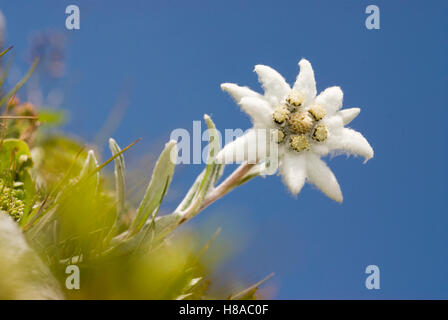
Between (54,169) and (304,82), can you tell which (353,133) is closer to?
(304,82)

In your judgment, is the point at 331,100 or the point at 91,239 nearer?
the point at 91,239

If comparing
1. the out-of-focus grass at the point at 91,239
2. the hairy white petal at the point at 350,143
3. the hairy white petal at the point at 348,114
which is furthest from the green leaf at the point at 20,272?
the hairy white petal at the point at 348,114

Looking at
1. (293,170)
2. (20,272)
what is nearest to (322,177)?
(293,170)

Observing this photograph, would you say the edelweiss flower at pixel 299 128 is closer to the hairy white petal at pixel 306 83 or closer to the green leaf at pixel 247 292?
the hairy white petal at pixel 306 83

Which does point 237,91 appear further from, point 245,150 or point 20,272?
point 20,272
